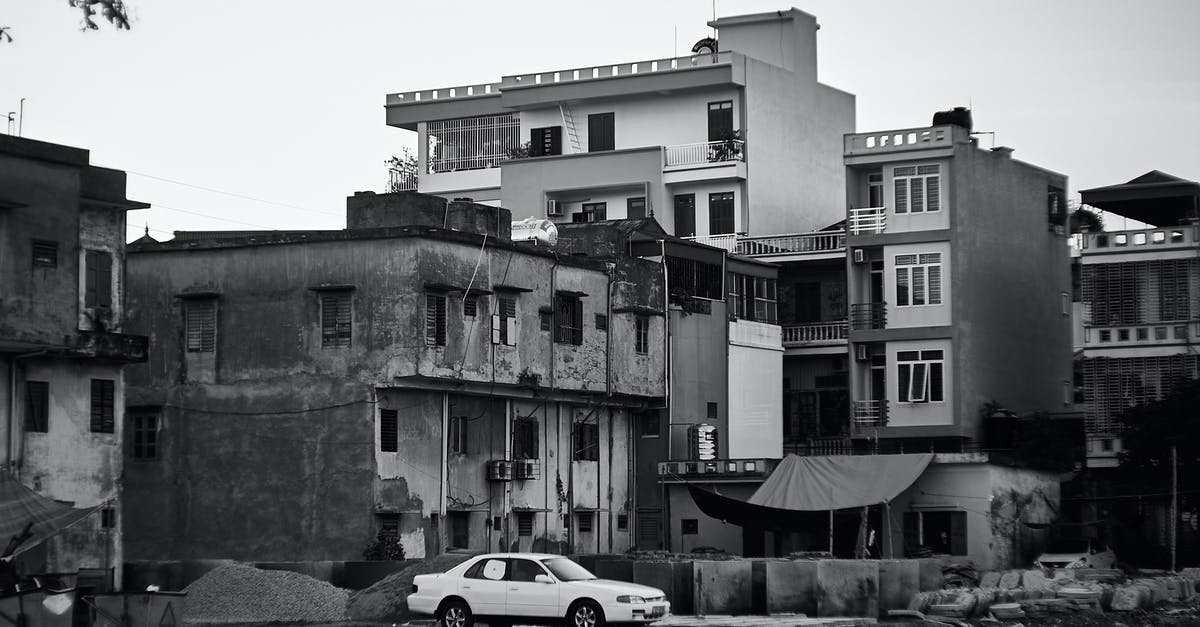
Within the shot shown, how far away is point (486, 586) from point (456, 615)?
2.54ft

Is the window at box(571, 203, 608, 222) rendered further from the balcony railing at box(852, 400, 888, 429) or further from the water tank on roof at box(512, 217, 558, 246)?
the balcony railing at box(852, 400, 888, 429)

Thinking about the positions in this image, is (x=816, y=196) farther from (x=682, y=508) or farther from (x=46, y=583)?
(x=46, y=583)

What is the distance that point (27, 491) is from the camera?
3466 cm

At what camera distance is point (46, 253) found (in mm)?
40031

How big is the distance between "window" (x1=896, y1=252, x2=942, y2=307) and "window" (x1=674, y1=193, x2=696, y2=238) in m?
12.3

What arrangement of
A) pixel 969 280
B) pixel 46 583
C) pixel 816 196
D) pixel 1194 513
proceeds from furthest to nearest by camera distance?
pixel 816 196 → pixel 969 280 → pixel 1194 513 → pixel 46 583

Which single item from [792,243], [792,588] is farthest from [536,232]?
[792,588]

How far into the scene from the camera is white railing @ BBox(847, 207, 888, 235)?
5946 centimetres

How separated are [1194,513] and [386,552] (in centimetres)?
2401

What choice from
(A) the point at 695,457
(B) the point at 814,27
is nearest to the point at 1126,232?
(A) the point at 695,457

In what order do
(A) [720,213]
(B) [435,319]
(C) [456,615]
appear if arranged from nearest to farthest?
1. (C) [456,615]
2. (B) [435,319]
3. (A) [720,213]

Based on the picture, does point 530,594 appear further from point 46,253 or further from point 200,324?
point 200,324

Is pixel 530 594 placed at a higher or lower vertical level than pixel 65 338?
lower

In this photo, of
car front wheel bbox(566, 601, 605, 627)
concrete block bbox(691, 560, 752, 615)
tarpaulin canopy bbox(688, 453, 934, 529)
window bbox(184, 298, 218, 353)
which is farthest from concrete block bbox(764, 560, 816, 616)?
window bbox(184, 298, 218, 353)
